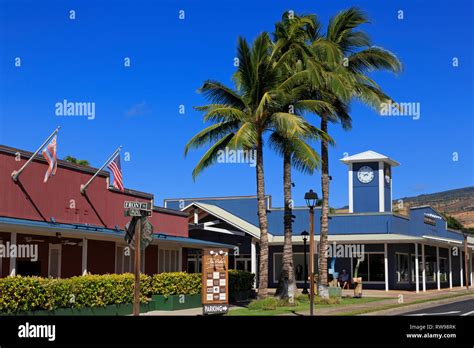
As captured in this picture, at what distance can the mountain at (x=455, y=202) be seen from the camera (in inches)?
5128

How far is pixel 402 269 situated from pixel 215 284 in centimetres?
2164

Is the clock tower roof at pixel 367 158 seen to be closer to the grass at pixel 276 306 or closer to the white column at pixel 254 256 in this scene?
the white column at pixel 254 256

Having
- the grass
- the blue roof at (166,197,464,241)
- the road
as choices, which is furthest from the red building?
the blue roof at (166,197,464,241)

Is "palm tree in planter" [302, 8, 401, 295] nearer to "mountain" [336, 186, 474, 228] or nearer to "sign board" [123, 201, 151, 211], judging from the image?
"sign board" [123, 201, 151, 211]

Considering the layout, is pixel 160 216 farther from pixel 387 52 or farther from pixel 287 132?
pixel 387 52

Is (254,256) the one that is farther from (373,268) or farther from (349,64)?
(349,64)

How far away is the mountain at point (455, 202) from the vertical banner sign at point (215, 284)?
103 m

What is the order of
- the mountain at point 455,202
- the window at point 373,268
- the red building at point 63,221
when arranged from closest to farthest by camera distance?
1. the red building at point 63,221
2. the window at point 373,268
3. the mountain at point 455,202

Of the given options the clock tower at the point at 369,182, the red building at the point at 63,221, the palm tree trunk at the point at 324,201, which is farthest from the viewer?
the clock tower at the point at 369,182

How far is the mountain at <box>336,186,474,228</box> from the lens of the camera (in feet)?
427

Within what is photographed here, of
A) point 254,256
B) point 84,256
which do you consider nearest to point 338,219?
point 254,256

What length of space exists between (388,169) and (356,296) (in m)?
15.6

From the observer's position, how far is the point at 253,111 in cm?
2672

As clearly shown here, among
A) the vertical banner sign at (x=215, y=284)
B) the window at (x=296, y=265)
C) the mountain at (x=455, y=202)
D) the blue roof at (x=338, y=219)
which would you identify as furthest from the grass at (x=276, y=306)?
the mountain at (x=455, y=202)
